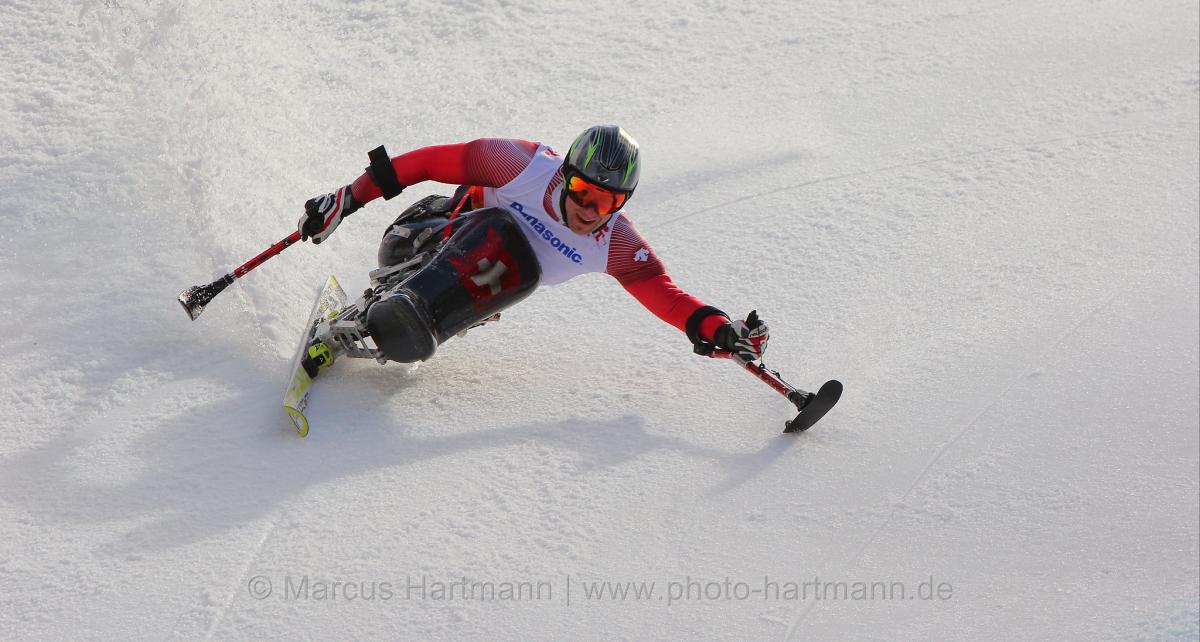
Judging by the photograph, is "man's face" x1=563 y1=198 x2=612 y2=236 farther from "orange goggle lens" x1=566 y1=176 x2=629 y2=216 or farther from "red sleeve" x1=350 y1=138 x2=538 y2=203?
"red sleeve" x1=350 y1=138 x2=538 y2=203

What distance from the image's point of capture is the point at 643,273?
584cm

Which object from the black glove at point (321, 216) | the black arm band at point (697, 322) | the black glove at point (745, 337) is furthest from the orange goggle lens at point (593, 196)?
the black glove at point (321, 216)

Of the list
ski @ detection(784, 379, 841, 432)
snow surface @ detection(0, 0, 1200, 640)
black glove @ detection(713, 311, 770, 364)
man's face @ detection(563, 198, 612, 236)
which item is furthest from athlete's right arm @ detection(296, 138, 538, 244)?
ski @ detection(784, 379, 841, 432)

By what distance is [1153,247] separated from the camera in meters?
7.72

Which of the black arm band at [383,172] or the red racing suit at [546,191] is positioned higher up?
the black arm band at [383,172]

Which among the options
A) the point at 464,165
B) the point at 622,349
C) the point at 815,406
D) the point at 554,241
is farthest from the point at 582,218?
the point at 815,406

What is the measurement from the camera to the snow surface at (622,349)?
15.5 feet

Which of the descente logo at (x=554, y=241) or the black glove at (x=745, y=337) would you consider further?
the descente logo at (x=554, y=241)

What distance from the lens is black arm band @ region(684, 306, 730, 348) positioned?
18.5ft

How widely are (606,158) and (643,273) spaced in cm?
65

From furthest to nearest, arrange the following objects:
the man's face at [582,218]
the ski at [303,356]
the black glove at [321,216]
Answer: the black glove at [321,216] → the man's face at [582,218] → the ski at [303,356]

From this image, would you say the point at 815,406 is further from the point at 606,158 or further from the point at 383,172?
the point at 383,172

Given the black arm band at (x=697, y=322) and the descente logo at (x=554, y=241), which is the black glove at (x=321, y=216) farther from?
the black arm band at (x=697, y=322)

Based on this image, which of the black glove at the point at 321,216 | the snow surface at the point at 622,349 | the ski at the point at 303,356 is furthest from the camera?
the black glove at the point at 321,216
